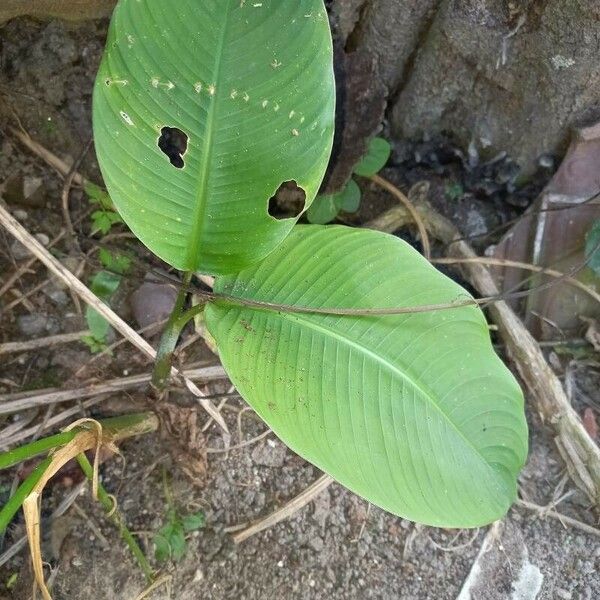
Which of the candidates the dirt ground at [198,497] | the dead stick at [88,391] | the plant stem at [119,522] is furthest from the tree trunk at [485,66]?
the plant stem at [119,522]

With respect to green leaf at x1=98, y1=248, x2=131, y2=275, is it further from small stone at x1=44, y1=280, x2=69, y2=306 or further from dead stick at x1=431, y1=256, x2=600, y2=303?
dead stick at x1=431, y1=256, x2=600, y2=303

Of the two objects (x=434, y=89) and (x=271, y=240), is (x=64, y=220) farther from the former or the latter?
(x=434, y=89)

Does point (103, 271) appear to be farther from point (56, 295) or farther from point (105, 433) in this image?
point (105, 433)

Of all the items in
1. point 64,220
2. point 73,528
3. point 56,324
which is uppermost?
point 64,220

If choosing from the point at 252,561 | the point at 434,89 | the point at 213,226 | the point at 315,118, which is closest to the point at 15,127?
the point at 213,226

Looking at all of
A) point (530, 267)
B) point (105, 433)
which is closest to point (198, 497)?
point (105, 433)

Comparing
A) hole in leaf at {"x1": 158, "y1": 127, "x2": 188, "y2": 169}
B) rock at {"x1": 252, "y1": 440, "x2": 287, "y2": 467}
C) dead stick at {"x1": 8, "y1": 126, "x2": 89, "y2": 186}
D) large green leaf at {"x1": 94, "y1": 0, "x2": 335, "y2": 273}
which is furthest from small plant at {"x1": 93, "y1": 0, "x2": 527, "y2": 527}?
dead stick at {"x1": 8, "y1": 126, "x2": 89, "y2": 186}
